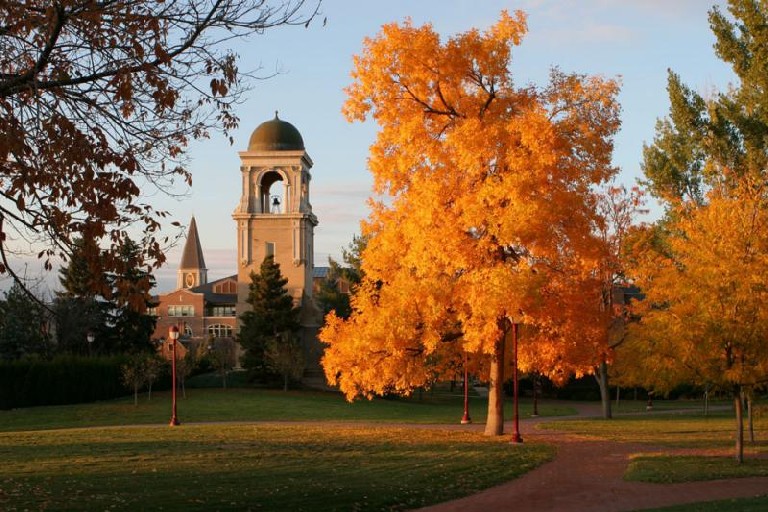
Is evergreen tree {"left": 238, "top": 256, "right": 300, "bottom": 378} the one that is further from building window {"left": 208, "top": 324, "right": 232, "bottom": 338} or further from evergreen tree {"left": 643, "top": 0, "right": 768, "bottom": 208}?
building window {"left": 208, "top": 324, "right": 232, "bottom": 338}

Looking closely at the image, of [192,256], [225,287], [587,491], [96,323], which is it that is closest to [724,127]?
[587,491]

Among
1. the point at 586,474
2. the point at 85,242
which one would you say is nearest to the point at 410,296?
the point at 586,474

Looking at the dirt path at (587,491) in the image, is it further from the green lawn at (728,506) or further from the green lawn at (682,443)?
the green lawn at (728,506)

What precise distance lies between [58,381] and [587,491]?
33.9m

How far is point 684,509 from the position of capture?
14.5 meters

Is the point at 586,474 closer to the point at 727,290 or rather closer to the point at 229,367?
the point at 727,290

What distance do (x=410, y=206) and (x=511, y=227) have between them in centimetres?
378

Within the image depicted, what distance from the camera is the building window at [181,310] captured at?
96.0 metres

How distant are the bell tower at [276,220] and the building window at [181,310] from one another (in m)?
34.5

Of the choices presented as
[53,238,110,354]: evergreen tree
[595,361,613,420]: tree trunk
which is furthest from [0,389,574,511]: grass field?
[595,361,613,420]: tree trunk

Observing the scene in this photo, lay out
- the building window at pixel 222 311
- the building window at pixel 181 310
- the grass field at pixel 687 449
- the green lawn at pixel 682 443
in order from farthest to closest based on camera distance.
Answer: the building window at pixel 222 311 → the building window at pixel 181 310 → the green lawn at pixel 682 443 → the grass field at pixel 687 449

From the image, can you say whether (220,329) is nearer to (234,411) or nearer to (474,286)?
(234,411)

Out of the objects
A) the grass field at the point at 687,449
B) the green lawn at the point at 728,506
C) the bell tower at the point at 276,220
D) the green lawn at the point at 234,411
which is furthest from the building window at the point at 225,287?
the green lawn at the point at 728,506

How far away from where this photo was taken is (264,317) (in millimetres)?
56500
